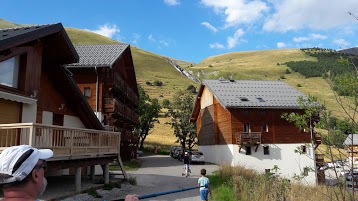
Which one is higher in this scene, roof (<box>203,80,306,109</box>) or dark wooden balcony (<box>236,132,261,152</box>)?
roof (<box>203,80,306,109</box>)

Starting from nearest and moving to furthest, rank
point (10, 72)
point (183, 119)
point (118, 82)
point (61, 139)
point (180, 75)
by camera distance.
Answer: point (10, 72), point (61, 139), point (118, 82), point (183, 119), point (180, 75)

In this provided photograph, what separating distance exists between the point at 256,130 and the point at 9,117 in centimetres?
2780

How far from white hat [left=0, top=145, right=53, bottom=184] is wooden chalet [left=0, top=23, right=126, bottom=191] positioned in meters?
9.33

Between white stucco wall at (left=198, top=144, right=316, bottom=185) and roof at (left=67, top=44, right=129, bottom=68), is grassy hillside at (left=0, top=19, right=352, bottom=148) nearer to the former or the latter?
white stucco wall at (left=198, top=144, right=316, bottom=185)

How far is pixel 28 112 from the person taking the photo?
47.4 ft

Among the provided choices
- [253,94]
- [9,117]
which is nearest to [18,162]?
[9,117]

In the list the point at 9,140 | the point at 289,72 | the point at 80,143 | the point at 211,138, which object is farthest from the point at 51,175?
the point at 289,72

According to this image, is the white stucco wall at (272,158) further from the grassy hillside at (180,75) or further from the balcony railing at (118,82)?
the grassy hillside at (180,75)

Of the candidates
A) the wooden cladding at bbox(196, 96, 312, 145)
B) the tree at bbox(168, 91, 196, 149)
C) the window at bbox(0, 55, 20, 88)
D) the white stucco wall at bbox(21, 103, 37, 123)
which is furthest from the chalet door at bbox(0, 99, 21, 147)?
the tree at bbox(168, 91, 196, 149)

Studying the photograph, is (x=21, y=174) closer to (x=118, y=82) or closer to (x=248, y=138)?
(x=118, y=82)

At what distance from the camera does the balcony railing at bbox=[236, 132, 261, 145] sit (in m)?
35.2

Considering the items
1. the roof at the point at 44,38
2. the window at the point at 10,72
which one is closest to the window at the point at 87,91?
the roof at the point at 44,38

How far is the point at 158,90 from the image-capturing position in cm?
11519

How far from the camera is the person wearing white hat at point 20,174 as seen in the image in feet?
7.90
